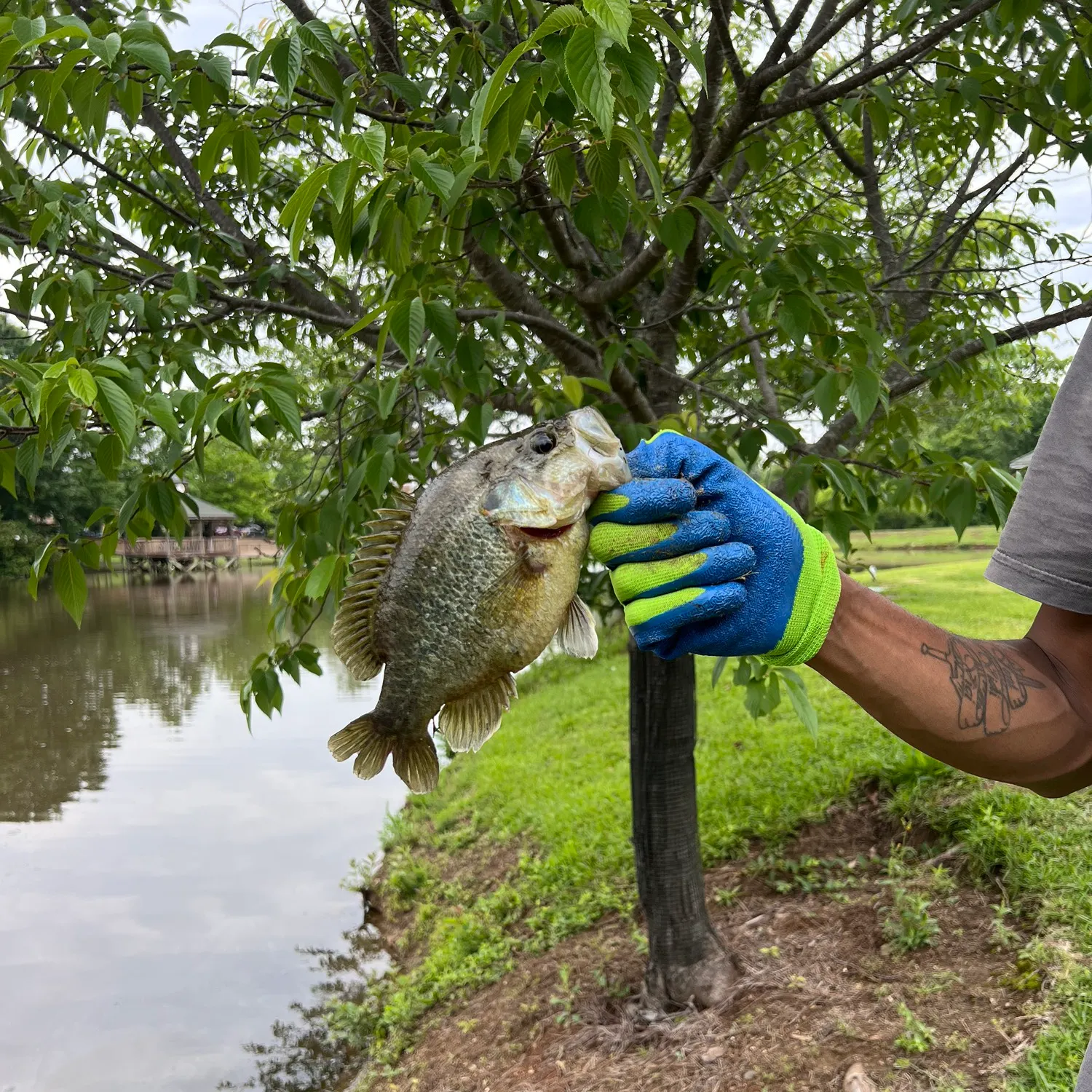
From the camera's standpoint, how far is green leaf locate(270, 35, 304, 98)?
5.74ft

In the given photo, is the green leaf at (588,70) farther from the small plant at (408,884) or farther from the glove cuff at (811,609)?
the small plant at (408,884)

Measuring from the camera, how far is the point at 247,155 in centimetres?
218

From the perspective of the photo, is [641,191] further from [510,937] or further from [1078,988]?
[510,937]

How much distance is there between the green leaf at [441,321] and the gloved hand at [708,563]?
0.65 meters

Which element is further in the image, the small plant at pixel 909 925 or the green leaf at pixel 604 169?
the small plant at pixel 909 925

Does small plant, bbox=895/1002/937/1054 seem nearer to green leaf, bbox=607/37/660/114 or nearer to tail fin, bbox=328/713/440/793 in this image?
tail fin, bbox=328/713/440/793

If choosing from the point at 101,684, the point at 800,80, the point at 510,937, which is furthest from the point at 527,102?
the point at 101,684

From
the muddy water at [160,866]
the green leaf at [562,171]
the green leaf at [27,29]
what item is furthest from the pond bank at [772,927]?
the green leaf at [27,29]

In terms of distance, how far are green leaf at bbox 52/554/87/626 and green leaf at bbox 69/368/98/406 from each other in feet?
2.22

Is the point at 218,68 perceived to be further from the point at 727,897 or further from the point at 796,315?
the point at 727,897

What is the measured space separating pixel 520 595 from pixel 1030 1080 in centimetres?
250

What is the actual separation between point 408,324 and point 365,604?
0.67m

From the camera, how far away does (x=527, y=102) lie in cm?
122

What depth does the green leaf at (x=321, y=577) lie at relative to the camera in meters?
1.88
